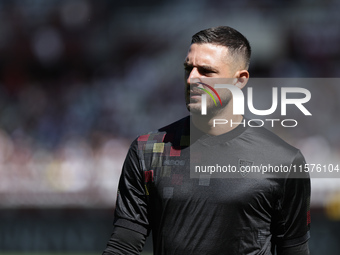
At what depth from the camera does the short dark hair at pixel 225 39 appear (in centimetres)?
265

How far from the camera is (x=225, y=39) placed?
8.80 feet

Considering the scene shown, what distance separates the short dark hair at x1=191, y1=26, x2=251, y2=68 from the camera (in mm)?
2654

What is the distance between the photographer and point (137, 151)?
270cm

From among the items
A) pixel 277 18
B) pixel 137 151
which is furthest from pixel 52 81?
pixel 137 151

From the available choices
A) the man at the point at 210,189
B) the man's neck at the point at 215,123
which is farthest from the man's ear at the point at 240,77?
the man's neck at the point at 215,123

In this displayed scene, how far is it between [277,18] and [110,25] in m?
3.50

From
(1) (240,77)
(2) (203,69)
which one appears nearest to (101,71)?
(1) (240,77)

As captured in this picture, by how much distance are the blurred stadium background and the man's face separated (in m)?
6.53

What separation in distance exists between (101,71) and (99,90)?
0.52 meters

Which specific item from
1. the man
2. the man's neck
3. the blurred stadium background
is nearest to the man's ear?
the man

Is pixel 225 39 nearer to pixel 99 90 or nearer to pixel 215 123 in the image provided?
pixel 215 123

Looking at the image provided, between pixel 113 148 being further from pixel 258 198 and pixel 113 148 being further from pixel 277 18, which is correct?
pixel 258 198

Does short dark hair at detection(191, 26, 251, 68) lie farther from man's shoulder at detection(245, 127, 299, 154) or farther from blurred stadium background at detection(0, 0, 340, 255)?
blurred stadium background at detection(0, 0, 340, 255)

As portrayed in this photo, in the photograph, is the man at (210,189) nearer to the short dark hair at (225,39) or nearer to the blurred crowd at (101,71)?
the short dark hair at (225,39)
